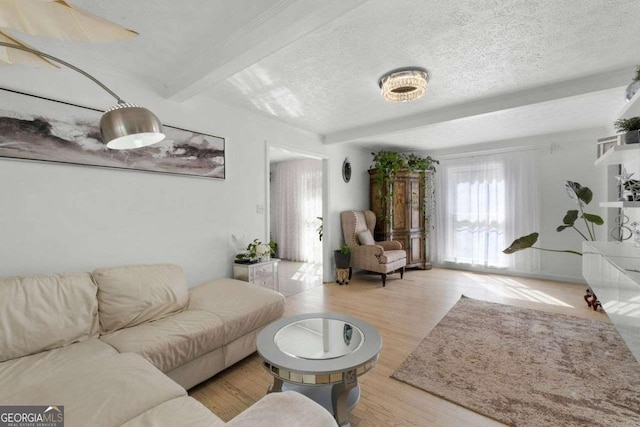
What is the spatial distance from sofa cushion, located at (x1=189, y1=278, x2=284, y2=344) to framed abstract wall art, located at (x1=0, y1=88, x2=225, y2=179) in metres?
1.22

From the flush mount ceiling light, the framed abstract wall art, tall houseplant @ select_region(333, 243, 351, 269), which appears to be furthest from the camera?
tall houseplant @ select_region(333, 243, 351, 269)

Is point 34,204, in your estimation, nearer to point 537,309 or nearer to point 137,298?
point 137,298

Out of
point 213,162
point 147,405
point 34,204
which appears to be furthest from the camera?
point 213,162

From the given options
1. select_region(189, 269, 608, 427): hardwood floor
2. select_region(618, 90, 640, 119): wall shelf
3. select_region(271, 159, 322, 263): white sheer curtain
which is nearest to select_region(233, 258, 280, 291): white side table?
select_region(189, 269, 608, 427): hardwood floor

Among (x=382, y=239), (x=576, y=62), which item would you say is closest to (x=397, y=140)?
(x=382, y=239)

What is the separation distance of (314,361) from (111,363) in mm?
1048

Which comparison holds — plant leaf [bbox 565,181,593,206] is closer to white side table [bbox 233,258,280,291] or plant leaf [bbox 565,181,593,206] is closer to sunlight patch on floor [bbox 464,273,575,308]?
sunlight patch on floor [bbox 464,273,575,308]

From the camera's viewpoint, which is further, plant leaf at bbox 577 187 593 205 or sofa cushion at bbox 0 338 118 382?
plant leaf at bbox 577 187 593 205

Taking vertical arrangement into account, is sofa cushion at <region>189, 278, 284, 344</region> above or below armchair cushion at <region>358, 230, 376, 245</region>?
below

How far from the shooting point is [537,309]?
328 cm

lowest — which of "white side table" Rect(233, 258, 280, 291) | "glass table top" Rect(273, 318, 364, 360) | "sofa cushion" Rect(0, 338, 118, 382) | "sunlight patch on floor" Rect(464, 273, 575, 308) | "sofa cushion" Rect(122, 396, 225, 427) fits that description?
"sunlight patch on floor" Rect(464, 273, 575, 308)

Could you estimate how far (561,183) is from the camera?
4.46 m

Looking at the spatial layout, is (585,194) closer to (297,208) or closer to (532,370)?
(532,370)

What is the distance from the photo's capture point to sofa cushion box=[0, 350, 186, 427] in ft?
3.50
